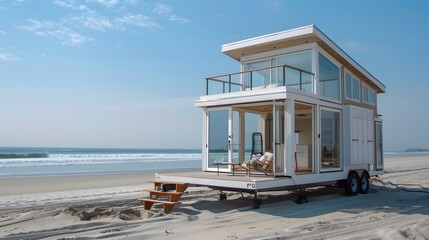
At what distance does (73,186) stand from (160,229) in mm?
10821

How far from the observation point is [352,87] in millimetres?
13711

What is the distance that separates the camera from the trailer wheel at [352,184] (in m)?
12.3

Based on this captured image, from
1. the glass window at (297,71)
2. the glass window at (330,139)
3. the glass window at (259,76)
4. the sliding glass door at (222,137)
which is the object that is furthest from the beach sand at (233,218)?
the glass window at (259,76)

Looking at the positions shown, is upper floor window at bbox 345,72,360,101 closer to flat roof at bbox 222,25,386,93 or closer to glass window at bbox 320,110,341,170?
flat roof at bbox 222,25,386,93

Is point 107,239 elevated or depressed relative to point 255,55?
depressed

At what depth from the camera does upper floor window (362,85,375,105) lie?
14703 mm

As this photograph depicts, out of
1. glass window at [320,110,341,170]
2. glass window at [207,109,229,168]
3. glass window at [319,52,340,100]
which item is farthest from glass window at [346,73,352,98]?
glass window at [207,109,229,168]

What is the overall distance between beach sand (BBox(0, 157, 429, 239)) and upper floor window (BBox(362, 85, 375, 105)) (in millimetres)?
3791

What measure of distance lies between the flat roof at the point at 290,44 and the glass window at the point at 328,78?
35 centimetres

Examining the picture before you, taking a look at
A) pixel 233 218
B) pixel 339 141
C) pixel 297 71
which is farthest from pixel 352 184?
pixel 233 218

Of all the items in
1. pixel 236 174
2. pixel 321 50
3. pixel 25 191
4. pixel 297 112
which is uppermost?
pixel 321 50

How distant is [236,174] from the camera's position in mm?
10859

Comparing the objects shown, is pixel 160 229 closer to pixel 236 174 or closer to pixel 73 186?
pixel 236 174

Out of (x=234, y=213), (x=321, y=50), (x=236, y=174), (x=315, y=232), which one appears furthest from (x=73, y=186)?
(x=315, y=232)
